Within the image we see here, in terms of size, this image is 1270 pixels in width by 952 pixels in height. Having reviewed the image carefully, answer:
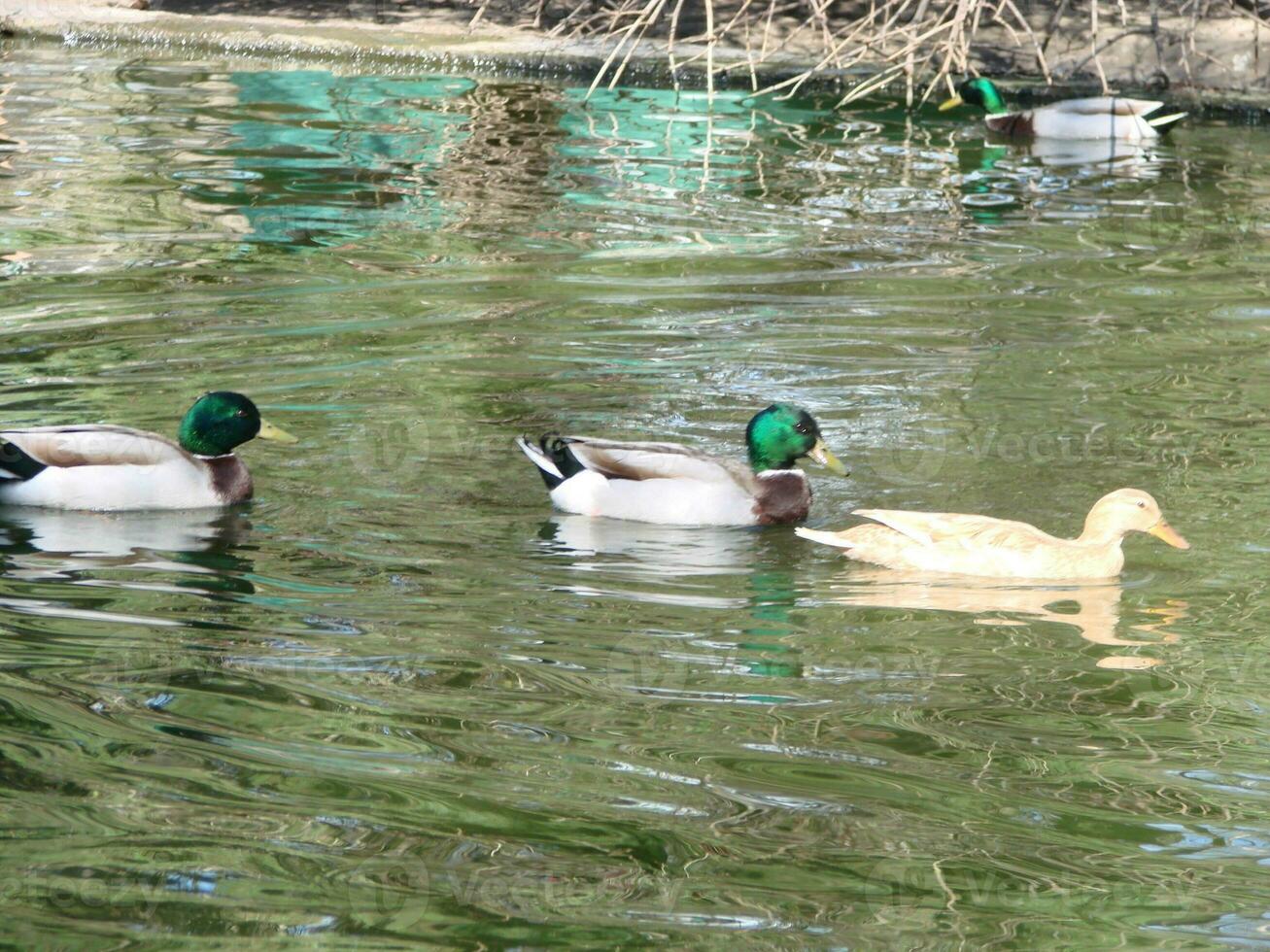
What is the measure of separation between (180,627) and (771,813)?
2146 mm

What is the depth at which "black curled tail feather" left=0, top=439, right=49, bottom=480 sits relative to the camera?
718 cm

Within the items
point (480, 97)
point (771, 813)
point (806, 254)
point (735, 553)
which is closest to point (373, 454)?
point (735, 553)

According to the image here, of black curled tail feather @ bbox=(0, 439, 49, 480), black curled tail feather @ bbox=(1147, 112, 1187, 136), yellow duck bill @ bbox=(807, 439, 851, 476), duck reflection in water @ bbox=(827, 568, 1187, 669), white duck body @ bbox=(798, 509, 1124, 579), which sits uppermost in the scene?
black curled tail feather @ bbox=(1147, 112, 1187, 136)

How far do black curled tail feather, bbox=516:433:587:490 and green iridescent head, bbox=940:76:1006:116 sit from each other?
9.62m

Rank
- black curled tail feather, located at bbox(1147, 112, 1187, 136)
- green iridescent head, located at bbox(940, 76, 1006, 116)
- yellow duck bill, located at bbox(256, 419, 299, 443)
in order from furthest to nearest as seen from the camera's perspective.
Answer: green iridescent head, located at bbox(940, 76, 1006, 116), black curled tail feather, located at bbox(1147, 112, 1187, 136), yellow duck bill, located at bbox(256, 419, 299, 443)

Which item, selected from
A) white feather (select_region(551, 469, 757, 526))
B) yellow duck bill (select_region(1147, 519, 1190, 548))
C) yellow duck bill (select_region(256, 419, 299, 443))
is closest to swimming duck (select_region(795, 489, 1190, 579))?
yellow duck bill (select_region(1147, 519, 1190, 548))

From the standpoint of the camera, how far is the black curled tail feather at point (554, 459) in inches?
285

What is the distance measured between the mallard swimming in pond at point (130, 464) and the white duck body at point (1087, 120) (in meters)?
9.62

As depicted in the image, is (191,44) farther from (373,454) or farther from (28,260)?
(373,454)

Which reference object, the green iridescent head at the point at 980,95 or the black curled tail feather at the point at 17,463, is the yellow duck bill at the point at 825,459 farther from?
the green iridescent head at the point at 980,95

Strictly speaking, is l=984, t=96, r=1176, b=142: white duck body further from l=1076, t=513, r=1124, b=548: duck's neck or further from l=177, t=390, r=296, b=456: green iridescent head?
l=177, t=390, r=296, b=456: green iridescent head

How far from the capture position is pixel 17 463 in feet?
23.6

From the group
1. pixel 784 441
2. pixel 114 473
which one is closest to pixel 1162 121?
pixel 784 441

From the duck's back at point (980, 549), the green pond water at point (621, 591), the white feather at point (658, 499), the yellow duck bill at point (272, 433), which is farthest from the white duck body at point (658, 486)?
the yellow duck bill at point (272, 433)
